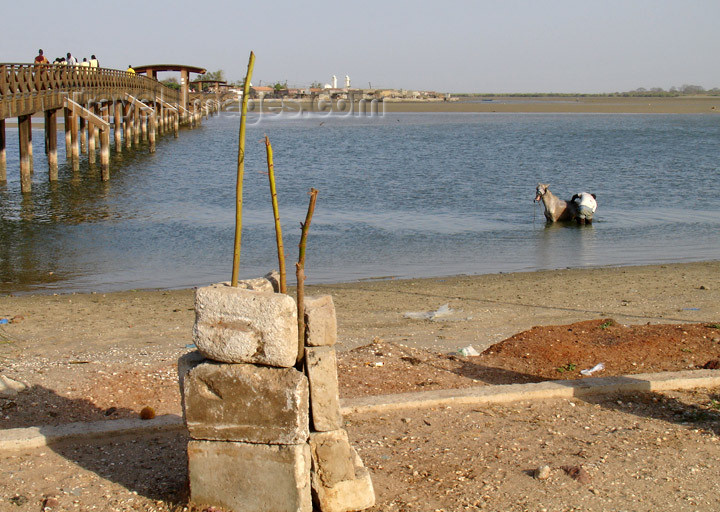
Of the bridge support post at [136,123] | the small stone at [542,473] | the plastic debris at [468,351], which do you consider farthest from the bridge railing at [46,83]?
the small stone at [542,473]

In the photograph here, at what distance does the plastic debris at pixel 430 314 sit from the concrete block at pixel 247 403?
18.9 ft

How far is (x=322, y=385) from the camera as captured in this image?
433 centimetres

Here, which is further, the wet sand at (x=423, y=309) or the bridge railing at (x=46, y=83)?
the bridge railing at (x=46, y=83)

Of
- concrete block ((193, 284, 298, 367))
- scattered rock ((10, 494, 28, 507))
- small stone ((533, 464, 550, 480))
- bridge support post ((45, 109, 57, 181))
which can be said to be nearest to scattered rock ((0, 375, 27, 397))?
scattered rock ((10, 494, 28, 507))

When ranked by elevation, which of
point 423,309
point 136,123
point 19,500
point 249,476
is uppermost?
point 136,123

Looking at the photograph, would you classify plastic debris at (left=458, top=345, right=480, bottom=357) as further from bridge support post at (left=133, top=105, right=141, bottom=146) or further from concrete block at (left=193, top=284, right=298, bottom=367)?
bridge support post at (left=133, top=105, right=141, bottom=146)

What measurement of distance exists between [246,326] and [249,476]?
2.85 ft

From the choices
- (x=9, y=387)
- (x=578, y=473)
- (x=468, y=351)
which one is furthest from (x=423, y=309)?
(x=578, y=473)

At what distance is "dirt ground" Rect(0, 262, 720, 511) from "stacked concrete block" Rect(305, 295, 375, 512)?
229mm

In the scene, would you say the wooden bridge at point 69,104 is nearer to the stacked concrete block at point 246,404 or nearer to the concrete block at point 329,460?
the stacked concrete block at point 246,404

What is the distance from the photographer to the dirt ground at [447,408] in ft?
15.1

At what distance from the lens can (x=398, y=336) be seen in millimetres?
8820

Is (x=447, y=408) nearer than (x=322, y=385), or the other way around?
(x=322, y=385)

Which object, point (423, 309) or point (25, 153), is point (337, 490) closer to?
point (423, 309)
